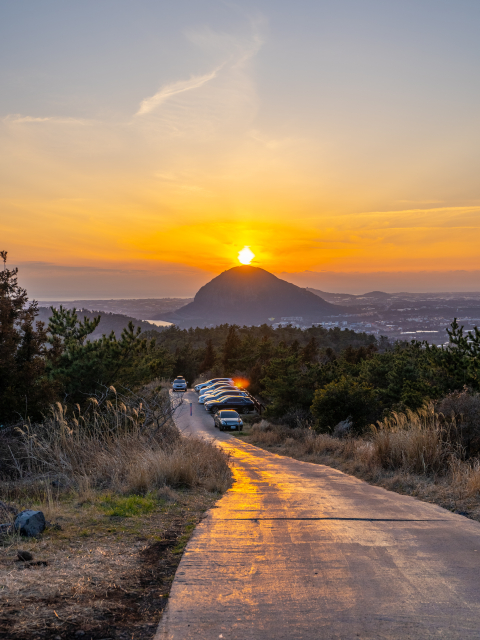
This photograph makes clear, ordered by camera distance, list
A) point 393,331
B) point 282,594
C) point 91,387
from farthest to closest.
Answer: point 393,331
point 91,387
point 282,594

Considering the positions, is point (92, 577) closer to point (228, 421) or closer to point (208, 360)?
point (228, 421)

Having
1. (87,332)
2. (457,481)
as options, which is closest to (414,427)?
(457,481)

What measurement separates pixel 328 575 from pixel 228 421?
30.2 metres

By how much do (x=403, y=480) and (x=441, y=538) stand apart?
10.9 ft

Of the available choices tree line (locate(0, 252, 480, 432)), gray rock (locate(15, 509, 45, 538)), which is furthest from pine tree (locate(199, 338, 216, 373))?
gray rock (locate(15, 509, 45, 538))

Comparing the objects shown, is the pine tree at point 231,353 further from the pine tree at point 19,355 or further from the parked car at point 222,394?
the pine tree at point 19,355

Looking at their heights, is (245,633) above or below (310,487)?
above

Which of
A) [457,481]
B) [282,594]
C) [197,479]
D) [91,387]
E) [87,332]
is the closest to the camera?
[282,594]

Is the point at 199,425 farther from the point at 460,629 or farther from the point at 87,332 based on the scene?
the point at 460,629

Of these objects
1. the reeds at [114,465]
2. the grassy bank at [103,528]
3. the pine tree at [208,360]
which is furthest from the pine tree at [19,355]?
the pine tree at [208,360]

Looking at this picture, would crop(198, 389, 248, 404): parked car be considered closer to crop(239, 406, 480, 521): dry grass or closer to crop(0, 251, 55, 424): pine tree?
→ crop(0, 251, 55, 424): pine tree

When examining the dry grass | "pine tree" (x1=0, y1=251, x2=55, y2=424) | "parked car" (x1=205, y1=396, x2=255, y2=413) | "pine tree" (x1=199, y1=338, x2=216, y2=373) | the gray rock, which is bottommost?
"parked car" (x1=205, y1=396, x2=255, y2=413)

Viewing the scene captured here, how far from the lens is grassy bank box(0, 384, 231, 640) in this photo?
3312 mm

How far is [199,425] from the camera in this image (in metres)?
35.6
